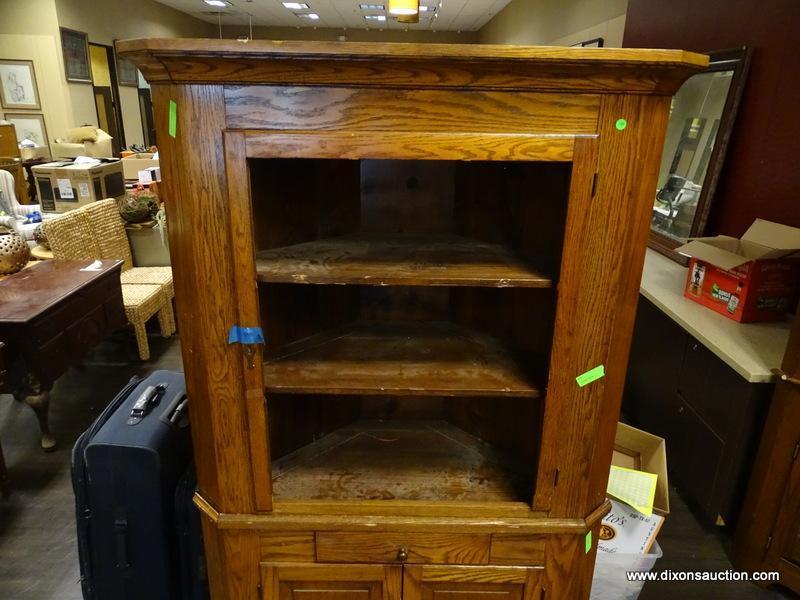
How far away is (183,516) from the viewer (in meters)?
1.57

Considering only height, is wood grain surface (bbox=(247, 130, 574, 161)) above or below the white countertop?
above

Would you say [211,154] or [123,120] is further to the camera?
[123,120]

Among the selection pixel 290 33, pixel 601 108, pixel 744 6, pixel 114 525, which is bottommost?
pixel 114 525

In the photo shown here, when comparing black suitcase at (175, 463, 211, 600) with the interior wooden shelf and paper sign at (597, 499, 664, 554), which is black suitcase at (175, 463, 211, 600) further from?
paper sign at (597, 499, 664, 554)

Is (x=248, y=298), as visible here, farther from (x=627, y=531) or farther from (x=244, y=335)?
(x=627, y=531)

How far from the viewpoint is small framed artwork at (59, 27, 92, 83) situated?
22.7 feet

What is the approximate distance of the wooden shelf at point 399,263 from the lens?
1122 mm

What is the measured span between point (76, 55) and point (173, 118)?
25.8ft

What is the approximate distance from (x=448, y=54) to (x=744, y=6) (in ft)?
7.99

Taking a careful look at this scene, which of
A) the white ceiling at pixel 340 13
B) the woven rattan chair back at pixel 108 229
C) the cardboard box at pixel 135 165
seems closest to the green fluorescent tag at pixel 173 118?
the woven rattan chair back at pixel 108 229

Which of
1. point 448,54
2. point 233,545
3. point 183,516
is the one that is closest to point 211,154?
point 448,54

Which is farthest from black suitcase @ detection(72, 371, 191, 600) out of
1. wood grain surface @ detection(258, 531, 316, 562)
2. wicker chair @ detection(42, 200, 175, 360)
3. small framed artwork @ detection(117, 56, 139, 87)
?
small framed artwork @ detection(117, 56, 139, 87)

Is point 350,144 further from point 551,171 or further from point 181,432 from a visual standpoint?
point 181,432

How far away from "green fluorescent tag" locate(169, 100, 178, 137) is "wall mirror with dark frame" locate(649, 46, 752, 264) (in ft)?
7.96
